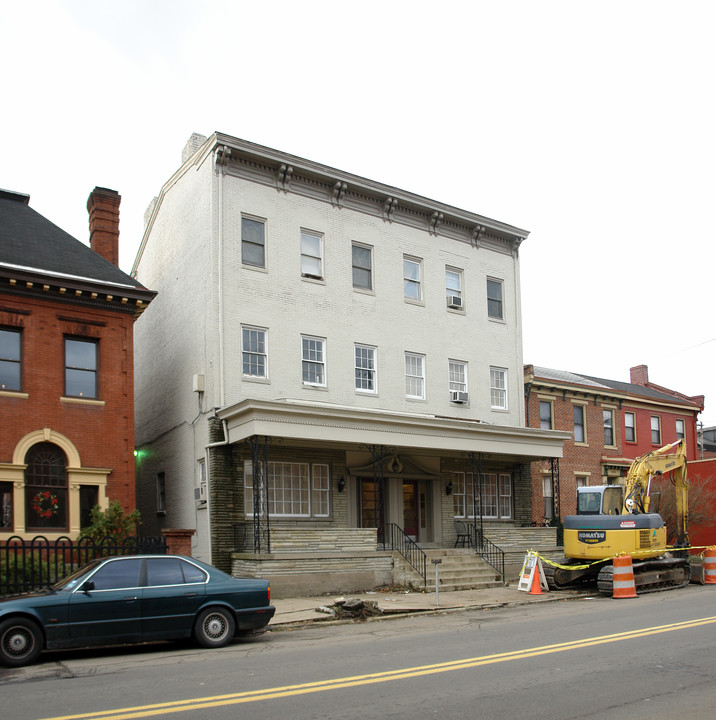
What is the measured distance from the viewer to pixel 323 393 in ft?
81.3

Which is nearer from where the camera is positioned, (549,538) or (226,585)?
(226,585)

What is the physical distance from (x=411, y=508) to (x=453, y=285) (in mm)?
8038

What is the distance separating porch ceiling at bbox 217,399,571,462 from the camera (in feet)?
68.7

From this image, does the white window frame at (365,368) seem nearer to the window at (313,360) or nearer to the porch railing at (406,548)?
the window at (313,360)

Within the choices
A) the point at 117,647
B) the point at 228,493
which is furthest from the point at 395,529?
the point at 117,647

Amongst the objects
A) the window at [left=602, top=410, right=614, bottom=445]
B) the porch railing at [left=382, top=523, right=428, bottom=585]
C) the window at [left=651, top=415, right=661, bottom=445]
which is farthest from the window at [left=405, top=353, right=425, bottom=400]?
the window at [left=651, top=415, right=661, bottom=445]

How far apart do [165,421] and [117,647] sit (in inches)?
533

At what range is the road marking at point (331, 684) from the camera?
8.16 m

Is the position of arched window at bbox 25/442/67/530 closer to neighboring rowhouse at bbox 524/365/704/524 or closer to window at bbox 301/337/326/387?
window at bbox 301/337/326/387

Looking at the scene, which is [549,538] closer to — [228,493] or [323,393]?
[323,393]

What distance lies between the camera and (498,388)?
97.7 feet

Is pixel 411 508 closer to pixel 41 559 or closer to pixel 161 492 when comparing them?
pixel 161 492

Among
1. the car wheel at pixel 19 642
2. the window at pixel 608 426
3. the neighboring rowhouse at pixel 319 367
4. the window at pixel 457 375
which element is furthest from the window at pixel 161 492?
the window at pixel 608 426

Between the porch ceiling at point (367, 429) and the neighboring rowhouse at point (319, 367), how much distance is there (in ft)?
0.18
